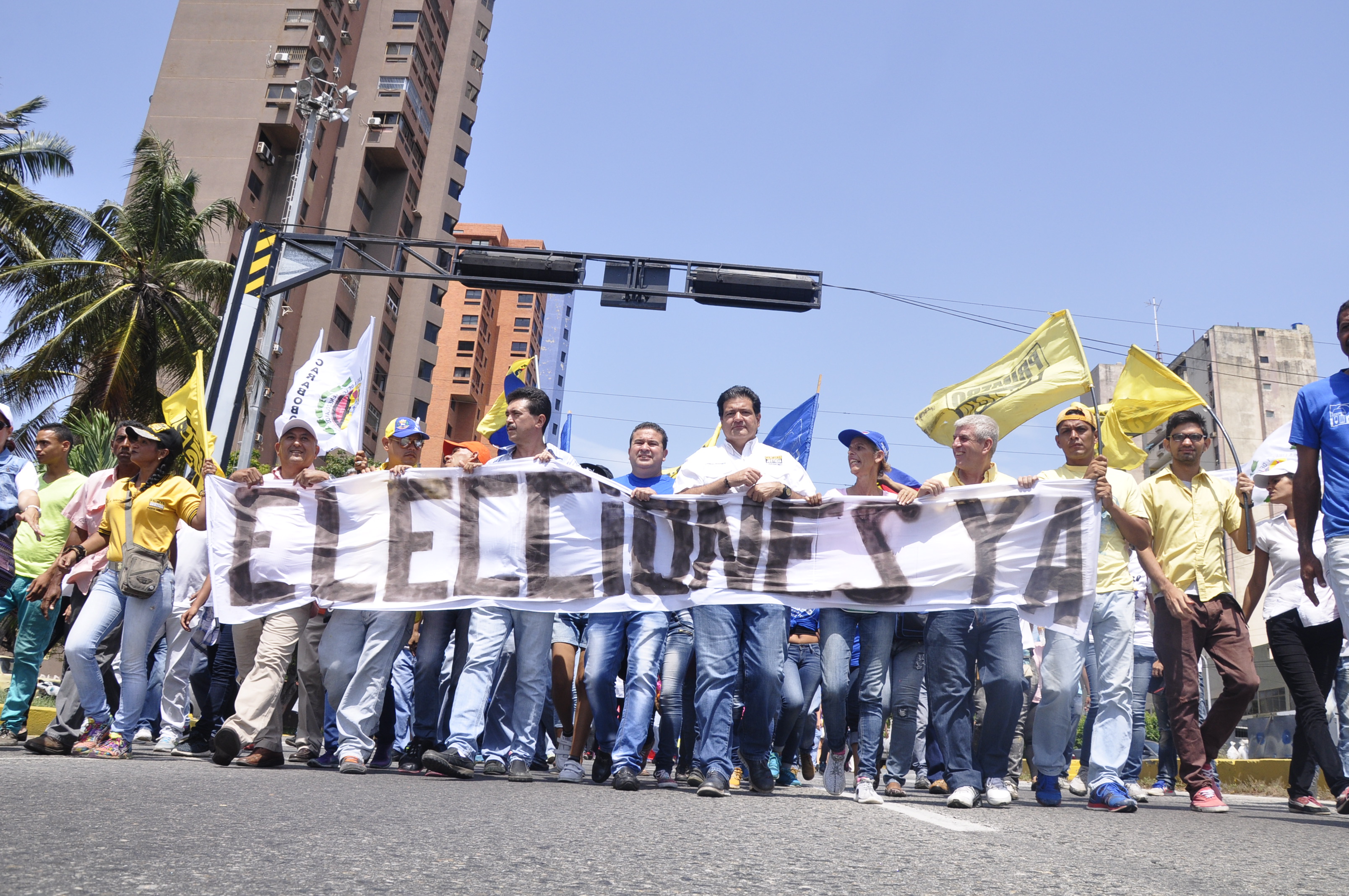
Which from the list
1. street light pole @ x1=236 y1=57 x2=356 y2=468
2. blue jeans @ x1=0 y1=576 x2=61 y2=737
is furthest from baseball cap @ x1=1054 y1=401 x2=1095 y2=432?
street light pole @ x1=236 y1=57 x2=356 y2=468

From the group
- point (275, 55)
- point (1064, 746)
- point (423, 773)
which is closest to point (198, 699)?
point (423, 773)

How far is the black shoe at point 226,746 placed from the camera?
5.75 meters

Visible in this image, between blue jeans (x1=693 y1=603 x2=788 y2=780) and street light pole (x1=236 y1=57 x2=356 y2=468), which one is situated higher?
street light pole (x1=236 y1=57 x2=356 y2=468)

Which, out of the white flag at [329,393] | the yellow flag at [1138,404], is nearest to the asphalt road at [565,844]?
the yellow flag at [1138,404]

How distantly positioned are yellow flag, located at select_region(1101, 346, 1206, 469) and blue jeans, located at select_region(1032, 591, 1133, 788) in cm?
126

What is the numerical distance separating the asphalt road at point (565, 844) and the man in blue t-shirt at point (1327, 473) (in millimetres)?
1151

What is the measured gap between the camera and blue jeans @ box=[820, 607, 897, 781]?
588 centimetres

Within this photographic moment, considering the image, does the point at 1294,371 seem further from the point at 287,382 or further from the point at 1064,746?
the point at 1064,746

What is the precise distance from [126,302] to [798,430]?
1991 cm

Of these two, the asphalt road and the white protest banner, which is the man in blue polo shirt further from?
the asphalt road

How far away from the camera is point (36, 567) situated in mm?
Answer: 6965

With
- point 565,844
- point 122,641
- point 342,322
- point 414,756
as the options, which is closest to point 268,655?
point 122,641

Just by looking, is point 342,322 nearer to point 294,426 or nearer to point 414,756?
point 294,426

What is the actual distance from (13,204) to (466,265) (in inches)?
656
